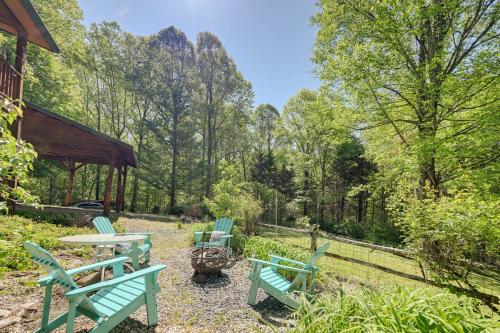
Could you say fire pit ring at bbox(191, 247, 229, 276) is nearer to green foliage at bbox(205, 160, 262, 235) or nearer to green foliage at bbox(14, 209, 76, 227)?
green foliage at bbox(205, 160, 262, 235)

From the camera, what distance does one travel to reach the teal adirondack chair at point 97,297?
1.97m

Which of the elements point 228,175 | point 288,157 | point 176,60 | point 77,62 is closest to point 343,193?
point 288,157

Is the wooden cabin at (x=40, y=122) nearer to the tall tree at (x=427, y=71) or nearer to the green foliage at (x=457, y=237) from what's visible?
the green foliage at (x=457, y=237)

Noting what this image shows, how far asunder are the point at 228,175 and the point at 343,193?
12.5m

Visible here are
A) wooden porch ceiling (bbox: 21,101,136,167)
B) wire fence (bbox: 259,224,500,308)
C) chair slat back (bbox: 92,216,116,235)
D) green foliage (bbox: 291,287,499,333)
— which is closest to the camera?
green foliage (bbox: 291,287,499,333)

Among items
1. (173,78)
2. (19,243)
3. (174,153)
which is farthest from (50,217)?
(173,78)

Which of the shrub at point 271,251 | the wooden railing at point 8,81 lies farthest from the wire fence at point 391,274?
the wooden railing at point 8,81

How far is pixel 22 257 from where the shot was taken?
393 centimetres

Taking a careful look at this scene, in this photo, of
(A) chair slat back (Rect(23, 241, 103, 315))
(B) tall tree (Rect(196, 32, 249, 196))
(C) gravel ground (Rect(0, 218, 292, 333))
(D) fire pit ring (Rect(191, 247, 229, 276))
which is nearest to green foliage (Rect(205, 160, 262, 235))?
(D) fire pit ring (Rect(191, 247, 229, 276))

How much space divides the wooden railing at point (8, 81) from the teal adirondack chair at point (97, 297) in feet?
15.7

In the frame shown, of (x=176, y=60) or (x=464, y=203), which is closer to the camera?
(x=464, y=203)

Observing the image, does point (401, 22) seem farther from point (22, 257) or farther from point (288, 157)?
point (288, 157)

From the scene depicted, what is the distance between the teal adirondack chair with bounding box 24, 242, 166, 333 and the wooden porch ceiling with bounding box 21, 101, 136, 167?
7619 mm

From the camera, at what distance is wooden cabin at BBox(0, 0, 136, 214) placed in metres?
5.50
